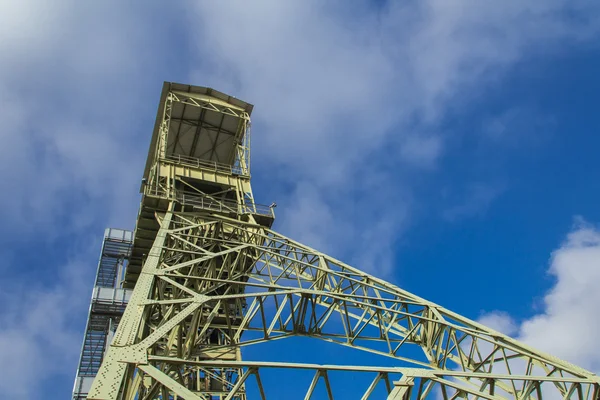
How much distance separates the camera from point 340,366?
9.52 meters

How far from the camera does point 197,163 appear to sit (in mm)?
24094

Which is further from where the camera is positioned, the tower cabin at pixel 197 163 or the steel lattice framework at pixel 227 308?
the tower cabin at pixel 197 163

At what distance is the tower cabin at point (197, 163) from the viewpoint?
20812mm

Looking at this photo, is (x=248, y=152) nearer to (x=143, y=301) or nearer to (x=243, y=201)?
(x=243, y=201)

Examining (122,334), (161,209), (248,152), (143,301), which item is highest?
(248,152)

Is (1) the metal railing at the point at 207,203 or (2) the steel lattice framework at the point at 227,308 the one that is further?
(1) the metal railing at the point at 207,203

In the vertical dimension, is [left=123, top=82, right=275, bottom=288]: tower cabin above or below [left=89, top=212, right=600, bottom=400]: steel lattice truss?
above

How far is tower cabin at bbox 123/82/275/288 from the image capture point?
2081cm

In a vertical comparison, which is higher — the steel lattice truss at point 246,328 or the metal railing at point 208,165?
the metal railing at point 208,165

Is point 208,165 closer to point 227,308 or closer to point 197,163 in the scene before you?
point 197,163

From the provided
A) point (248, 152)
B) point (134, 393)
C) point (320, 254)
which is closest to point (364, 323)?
point (320, 254)

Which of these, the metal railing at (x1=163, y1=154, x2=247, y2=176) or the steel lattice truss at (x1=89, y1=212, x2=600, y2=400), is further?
the metal railing at (x1=163, y1=154, x2=247, y2=176)

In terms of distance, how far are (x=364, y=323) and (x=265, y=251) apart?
176 inches

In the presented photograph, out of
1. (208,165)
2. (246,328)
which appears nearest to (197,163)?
(208,165)
